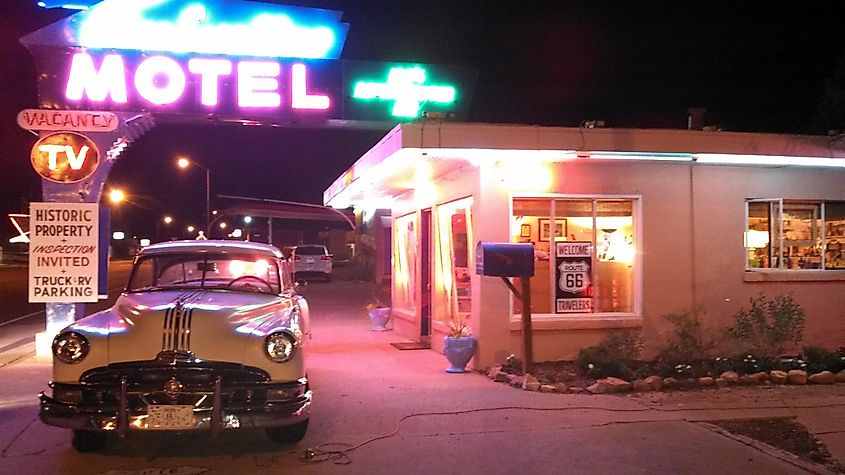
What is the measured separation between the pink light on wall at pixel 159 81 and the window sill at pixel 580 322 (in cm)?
752

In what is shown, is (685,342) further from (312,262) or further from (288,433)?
(312,262)

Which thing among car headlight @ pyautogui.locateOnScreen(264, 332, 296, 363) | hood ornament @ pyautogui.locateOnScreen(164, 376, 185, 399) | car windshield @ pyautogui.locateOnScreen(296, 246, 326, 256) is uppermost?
car windshield @ pyautogui.locateOnScreen(296, 246, 326, 256)

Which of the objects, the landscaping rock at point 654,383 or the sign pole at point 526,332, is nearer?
the landscaping rock at point 654,383

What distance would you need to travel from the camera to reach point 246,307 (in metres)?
7.09

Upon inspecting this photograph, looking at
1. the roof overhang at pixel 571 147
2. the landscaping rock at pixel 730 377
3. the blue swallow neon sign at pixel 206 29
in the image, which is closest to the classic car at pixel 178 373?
the roof overhang at pixel 571 147

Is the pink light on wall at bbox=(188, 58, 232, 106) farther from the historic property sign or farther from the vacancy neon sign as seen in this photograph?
the historic property sign

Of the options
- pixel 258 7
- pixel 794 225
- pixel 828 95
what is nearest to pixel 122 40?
pixel 258 7

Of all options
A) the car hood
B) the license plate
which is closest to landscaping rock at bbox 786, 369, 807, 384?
the car hood

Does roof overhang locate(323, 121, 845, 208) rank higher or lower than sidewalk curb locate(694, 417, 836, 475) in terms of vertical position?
higher

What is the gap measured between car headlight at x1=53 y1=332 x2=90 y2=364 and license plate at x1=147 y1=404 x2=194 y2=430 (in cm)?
81

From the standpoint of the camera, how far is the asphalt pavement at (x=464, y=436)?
256 inches

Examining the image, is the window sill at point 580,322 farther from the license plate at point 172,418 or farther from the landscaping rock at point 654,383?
the license plate at point 172,418

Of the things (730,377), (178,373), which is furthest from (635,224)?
(178,373)

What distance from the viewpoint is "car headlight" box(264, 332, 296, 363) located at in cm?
648
